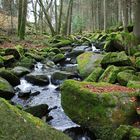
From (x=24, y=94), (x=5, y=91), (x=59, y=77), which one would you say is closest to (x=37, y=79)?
(x=59, y=77)

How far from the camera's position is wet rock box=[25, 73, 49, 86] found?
12.0 meters

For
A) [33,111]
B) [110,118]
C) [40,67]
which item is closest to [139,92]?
[110,118]

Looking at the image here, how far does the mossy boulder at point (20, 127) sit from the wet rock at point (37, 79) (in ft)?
24.0

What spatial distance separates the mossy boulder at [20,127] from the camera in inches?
158

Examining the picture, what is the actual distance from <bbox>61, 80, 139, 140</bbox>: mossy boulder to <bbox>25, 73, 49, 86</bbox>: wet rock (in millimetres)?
4233

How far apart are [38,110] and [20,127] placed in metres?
3.96

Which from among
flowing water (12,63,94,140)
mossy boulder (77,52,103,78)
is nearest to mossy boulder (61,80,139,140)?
flowing water (12,63,94,140)

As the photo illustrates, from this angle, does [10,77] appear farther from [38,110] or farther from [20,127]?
[20,127]

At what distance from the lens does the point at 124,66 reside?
38.7ft

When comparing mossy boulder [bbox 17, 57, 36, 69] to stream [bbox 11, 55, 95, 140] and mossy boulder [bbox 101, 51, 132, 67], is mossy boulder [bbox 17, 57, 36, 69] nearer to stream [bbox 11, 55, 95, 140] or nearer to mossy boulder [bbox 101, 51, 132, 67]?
stream [bbox 11, 55, 95, 140]

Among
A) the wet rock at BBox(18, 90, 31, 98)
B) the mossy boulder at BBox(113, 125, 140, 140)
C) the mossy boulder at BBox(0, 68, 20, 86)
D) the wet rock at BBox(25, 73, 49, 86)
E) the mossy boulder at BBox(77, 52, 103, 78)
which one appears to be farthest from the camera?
the mossy boulder at BBox(77, 52, 103, 78)

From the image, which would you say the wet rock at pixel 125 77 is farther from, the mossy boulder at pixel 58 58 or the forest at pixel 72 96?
the mossy boulder at pixel 58 58

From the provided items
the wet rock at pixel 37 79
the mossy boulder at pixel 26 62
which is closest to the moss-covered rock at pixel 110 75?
the wet rock at pixel 37 79

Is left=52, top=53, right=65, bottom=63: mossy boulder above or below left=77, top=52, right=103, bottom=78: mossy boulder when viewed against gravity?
above
